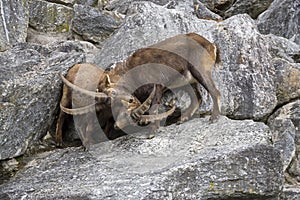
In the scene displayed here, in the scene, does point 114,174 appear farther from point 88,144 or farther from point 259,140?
point 259,140

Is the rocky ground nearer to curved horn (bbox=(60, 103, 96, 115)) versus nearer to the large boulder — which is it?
the large boulder

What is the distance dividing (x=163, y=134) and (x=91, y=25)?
6716 millimetres

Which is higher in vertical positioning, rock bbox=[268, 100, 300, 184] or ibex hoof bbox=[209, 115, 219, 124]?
ibex hoof bbox=[209, 115, 219, 124]

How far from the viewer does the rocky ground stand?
17.9ft

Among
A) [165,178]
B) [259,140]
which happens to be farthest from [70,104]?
[259,140]

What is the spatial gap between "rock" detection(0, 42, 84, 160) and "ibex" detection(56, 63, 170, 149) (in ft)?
0.65

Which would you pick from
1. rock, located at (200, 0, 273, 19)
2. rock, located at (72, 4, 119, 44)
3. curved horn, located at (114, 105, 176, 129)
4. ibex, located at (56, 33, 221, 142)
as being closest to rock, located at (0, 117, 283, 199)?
curved horn, located at (114, 105, 176, 129)

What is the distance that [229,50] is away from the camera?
831cm

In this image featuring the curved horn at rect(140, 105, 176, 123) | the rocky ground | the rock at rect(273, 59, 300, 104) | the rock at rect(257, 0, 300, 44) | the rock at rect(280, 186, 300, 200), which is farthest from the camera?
the rock at rect(257, 0, 300, 44)

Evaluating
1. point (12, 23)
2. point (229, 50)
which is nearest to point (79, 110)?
point (229, 50)

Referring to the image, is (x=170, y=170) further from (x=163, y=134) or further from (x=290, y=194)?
(x=290, y=194)

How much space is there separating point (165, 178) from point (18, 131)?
244 cm

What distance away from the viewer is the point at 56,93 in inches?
274

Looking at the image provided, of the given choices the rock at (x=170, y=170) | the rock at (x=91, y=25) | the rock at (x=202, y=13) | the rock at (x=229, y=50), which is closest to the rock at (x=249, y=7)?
the rock at (x=202, y=13)
